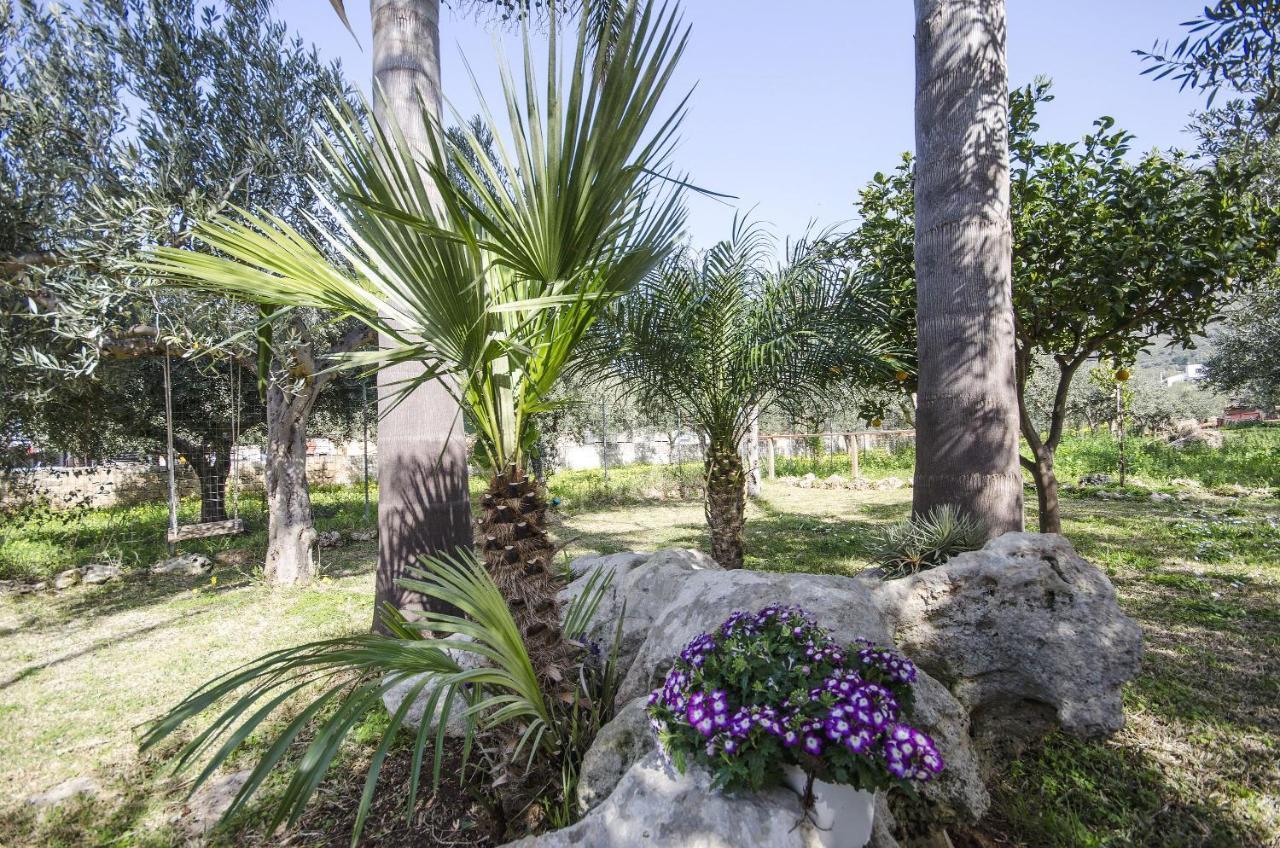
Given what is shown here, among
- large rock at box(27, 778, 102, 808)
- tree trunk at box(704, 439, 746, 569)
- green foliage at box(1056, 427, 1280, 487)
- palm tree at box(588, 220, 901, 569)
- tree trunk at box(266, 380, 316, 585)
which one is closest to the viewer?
large rock at box(27, 778, 102, 808)

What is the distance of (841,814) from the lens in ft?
5.56

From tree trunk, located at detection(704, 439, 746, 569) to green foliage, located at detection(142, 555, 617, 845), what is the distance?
3.03 m

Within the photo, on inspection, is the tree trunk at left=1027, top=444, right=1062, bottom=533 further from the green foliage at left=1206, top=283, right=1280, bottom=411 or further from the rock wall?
the green foliage at left=1206, top=283, right=1280, bottom=411

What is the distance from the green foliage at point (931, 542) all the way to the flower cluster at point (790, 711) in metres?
1.42

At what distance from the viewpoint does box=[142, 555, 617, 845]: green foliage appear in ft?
4.25

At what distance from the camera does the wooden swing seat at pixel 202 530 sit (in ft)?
24.0

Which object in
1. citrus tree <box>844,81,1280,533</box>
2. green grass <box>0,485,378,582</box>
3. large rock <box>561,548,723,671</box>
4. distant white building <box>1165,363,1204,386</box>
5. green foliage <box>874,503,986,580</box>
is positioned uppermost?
distant white building <box>1165,363,1204,386</box>

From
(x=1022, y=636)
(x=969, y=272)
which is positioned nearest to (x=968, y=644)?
(x=1022, y=636)

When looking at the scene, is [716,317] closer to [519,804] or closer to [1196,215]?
[1196,215]

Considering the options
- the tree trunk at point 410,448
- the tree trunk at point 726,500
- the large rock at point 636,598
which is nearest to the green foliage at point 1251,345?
the tree trunk at point 726,500

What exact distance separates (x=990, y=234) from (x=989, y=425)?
109cm

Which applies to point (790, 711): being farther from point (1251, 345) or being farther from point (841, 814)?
point (1251, 345)

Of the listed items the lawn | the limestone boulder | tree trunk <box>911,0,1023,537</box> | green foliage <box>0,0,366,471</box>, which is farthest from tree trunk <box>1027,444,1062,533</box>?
the limestone boulder

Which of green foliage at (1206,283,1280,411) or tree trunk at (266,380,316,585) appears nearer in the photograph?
tree trunk at (266,380,316,585)
